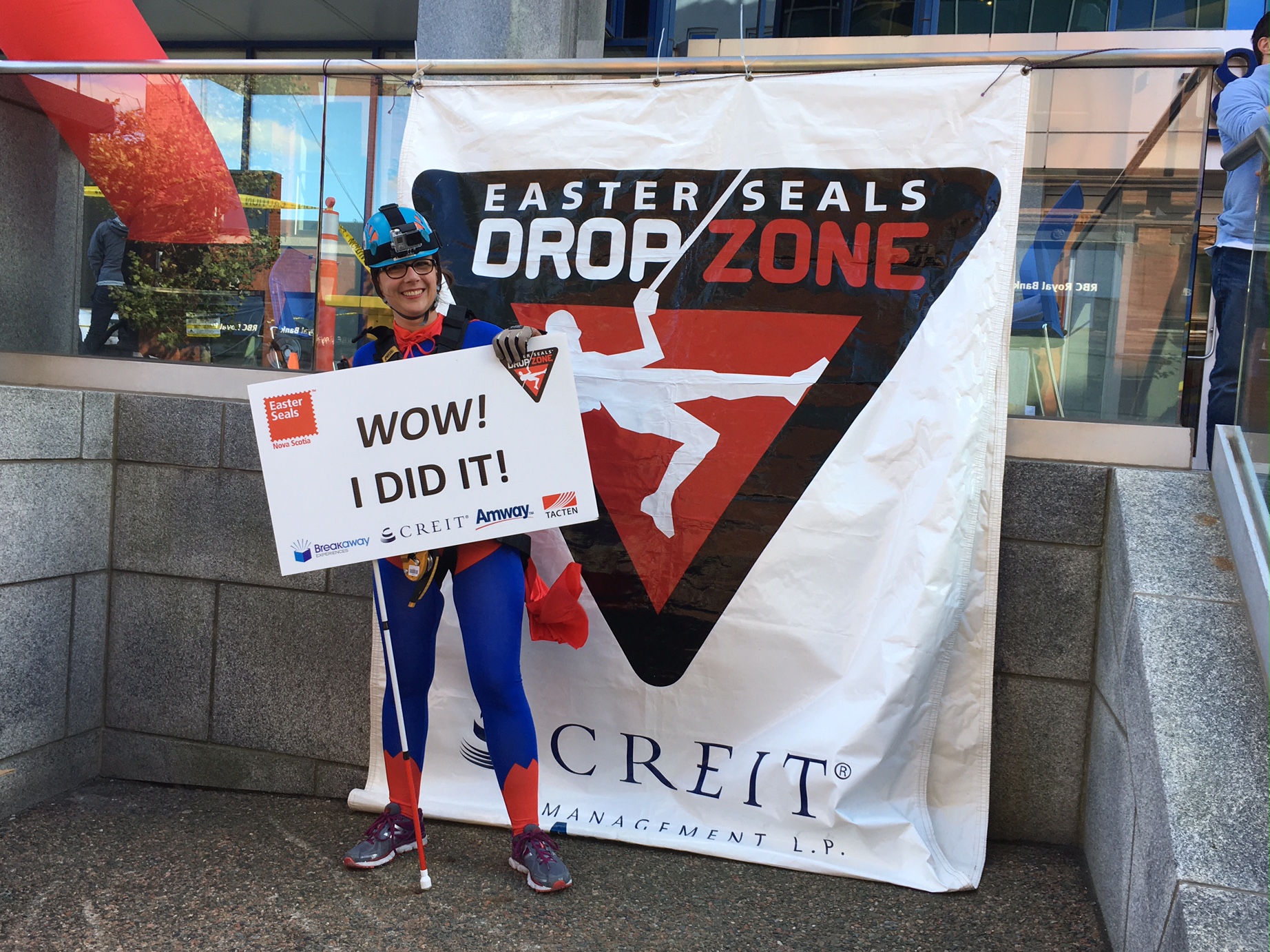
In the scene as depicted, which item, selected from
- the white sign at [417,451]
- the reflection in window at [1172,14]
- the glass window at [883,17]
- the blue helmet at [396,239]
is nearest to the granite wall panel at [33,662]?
the white sign at [417,451]

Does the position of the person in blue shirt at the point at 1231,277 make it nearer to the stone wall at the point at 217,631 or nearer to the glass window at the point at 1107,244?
the glass window at the point at 1107,244

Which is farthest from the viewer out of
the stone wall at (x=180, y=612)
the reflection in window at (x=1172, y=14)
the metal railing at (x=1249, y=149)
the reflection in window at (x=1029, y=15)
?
the reflection in window at (x=1029, y=15)

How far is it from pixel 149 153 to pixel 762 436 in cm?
291

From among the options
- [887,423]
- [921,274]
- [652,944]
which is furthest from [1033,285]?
[652,944]

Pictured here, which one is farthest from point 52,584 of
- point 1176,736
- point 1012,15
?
point 1012,15

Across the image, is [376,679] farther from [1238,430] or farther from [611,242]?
[1238,430]

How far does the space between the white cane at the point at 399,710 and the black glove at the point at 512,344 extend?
75 cm

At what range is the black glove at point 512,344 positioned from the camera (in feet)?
10.5

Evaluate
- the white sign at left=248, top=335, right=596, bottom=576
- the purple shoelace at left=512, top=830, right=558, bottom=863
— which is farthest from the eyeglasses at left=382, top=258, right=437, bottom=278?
the purple shoelace at left=512, top=830, right=558, bottom=863

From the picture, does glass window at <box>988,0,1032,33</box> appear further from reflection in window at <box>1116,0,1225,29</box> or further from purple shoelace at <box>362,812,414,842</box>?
purple shoelace at <box>362,812,414,842</box>

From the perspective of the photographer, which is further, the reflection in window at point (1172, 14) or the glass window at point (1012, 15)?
the glass window at point (1012, 15)

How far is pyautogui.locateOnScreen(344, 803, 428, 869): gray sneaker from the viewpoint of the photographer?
11.2 feet

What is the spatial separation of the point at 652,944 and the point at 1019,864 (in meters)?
1.31

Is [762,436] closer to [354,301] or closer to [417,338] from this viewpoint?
[417,338]
